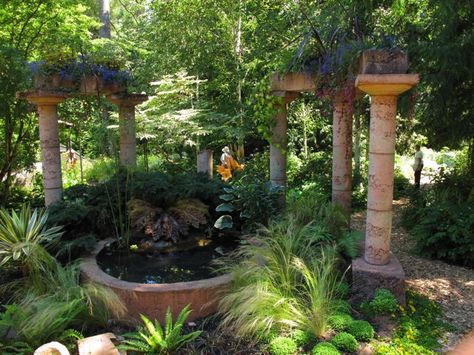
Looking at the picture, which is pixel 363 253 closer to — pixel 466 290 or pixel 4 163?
pixel 466 290

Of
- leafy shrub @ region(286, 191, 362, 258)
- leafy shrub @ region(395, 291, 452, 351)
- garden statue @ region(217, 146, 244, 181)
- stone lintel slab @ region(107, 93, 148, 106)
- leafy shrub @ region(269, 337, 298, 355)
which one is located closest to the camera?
leafy shrub @ region(269, 337, 298, 355)

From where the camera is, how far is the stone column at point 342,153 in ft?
18.1

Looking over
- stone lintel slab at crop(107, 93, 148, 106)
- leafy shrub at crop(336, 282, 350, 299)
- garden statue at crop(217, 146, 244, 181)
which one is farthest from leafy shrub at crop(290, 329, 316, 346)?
garden statue at crop(217, 146, 244, 181)

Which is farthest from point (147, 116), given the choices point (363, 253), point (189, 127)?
point (363, 253)

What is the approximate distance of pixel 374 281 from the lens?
4352 millimetres

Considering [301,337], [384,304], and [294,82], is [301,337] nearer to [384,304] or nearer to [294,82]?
[384,304]

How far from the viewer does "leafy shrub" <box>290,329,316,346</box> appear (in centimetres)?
366

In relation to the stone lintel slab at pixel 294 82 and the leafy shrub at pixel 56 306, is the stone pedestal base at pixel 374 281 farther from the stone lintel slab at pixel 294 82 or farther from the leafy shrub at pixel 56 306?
the stone lintel slab at pixel 294 82

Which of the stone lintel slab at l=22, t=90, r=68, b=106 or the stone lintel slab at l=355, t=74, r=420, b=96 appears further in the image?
the stone lintel slab at l=22, t=90, r=68, b=106

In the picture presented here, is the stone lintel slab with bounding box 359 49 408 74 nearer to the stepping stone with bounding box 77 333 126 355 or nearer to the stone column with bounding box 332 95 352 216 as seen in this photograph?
the stone column with bounding box 332 95 352 216

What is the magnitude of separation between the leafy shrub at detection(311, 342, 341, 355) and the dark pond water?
1.65 metres

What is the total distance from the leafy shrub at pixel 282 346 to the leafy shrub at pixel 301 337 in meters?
0.05

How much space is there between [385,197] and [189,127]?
7.94 meters

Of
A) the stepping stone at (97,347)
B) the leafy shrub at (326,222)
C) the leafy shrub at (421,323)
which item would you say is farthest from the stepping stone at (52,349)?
the leafy shrub at (421,323)
